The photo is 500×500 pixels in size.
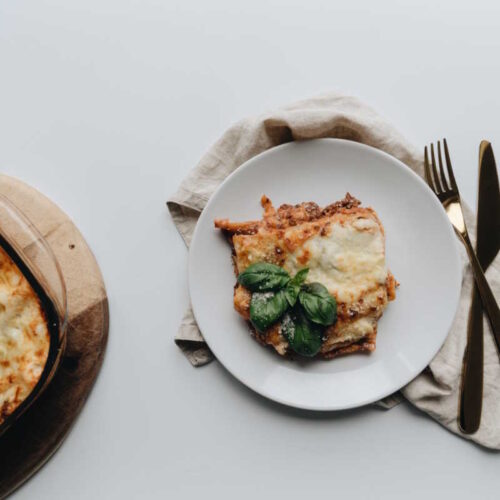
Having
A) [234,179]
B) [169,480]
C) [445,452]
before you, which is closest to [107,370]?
[169,480]

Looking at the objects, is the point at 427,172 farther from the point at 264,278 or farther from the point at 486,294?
the point at 264,278

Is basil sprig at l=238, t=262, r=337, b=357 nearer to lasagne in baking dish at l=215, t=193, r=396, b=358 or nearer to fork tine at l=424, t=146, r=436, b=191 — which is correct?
lasagne in baking dish at l=215, t=193, r=396, b=358

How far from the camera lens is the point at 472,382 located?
8.74 ft

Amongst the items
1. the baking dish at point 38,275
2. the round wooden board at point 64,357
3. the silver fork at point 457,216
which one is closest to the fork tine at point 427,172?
the silver fork at point 457,216

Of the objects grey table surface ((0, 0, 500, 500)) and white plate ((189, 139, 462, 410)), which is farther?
grey table surface ((0, 0, 500, 500))

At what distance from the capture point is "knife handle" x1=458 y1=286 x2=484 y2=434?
2658 mm

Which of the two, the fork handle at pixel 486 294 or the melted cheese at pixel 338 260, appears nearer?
the melted cheese at pixel 338 260

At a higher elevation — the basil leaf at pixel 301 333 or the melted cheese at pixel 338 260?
the melted cheese at pixel 338 260

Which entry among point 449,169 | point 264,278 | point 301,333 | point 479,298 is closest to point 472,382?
point 479,298

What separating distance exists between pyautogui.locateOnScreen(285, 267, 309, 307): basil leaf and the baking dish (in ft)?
2.94

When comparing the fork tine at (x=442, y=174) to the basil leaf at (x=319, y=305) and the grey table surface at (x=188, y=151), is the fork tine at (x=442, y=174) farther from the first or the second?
the basil leaf at (x=319, y=305)

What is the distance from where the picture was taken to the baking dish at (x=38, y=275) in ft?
7.45

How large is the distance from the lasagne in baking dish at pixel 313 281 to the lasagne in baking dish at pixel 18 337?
0.80 meters

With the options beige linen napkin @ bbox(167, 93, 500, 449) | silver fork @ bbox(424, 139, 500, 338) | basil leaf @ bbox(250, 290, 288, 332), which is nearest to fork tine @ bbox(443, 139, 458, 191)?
silver fork @ bbox(424, 139, 500, 338)
